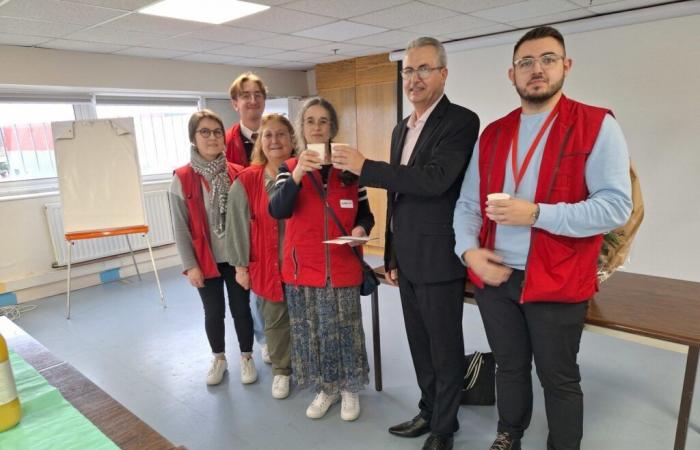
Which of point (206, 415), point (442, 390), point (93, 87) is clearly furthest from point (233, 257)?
point (93, 87)

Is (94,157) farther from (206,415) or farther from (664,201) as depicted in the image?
(664,201)

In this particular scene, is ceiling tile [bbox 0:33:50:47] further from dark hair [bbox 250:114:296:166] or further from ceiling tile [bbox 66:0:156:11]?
dark hair [bbox 250:114:296:166]

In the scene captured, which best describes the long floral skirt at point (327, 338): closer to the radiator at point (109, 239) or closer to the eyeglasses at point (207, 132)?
the eyeglasses at point (207, 132)

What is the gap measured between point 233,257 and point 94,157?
2.70 m

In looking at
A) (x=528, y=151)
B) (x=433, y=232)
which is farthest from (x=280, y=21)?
(x=528, y=151)

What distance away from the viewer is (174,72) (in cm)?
495

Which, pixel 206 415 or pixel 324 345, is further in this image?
pixel 206 415

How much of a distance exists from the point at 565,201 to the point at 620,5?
2.91m

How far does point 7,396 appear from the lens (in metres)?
0.82

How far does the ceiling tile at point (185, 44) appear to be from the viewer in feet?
12.9

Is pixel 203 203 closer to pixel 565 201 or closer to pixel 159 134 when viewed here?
pixel 565 201

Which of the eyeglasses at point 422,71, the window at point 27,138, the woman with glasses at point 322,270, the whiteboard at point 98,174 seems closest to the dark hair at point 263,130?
the woman with glasses at point 322,270

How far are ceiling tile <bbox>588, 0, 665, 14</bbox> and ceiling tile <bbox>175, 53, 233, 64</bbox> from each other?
3620 millimetres

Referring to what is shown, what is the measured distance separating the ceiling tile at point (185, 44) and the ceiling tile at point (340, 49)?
3.34 feet
